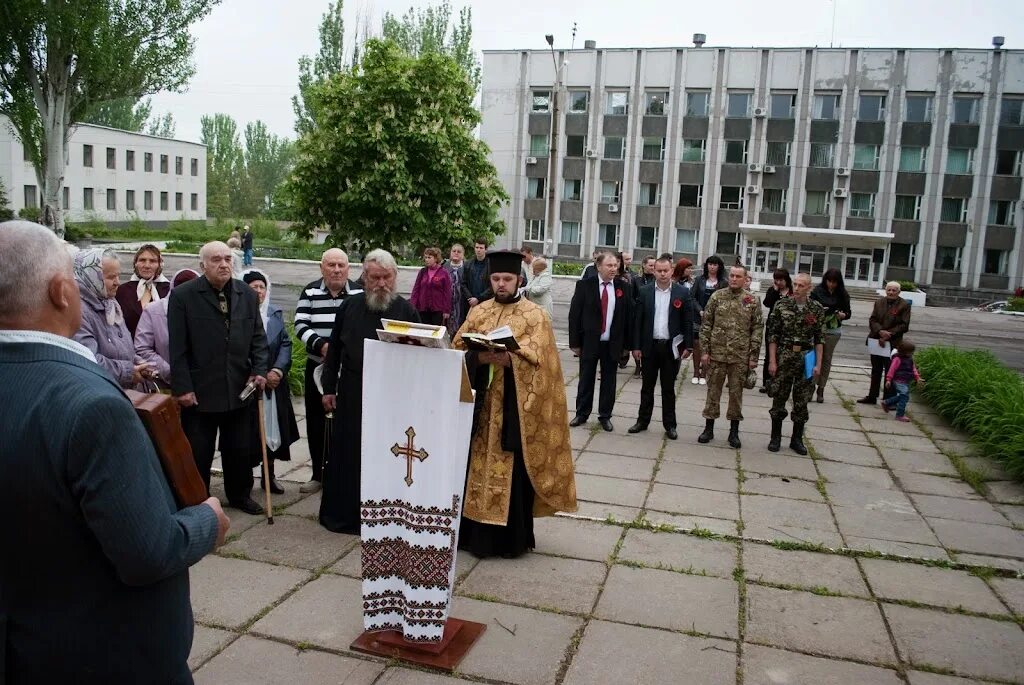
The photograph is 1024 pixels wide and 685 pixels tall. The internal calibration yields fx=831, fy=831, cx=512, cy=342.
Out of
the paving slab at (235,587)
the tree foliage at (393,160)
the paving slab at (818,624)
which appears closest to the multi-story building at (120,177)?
the tree foliage at (393,160)

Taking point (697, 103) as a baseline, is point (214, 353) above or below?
below

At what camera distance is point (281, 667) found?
3.82 m

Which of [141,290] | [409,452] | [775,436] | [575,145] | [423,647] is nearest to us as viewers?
[409,452]

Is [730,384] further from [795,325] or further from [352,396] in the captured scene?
[352,396]

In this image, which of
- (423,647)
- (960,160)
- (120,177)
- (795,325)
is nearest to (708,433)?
(795,325)

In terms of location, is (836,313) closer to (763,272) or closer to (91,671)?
(91,671)

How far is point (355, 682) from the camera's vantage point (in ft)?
12.2

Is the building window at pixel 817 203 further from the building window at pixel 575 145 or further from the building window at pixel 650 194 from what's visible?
the building window at pixel 575 145

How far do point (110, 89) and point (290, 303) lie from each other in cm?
1009

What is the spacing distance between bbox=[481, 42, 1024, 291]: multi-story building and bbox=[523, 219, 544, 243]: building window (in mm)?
1273

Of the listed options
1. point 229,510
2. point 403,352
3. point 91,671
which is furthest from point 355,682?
point 229,510

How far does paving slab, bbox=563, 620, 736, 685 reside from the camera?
12.7ft

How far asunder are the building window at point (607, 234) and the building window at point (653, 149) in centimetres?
404

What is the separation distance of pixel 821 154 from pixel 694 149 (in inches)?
246
